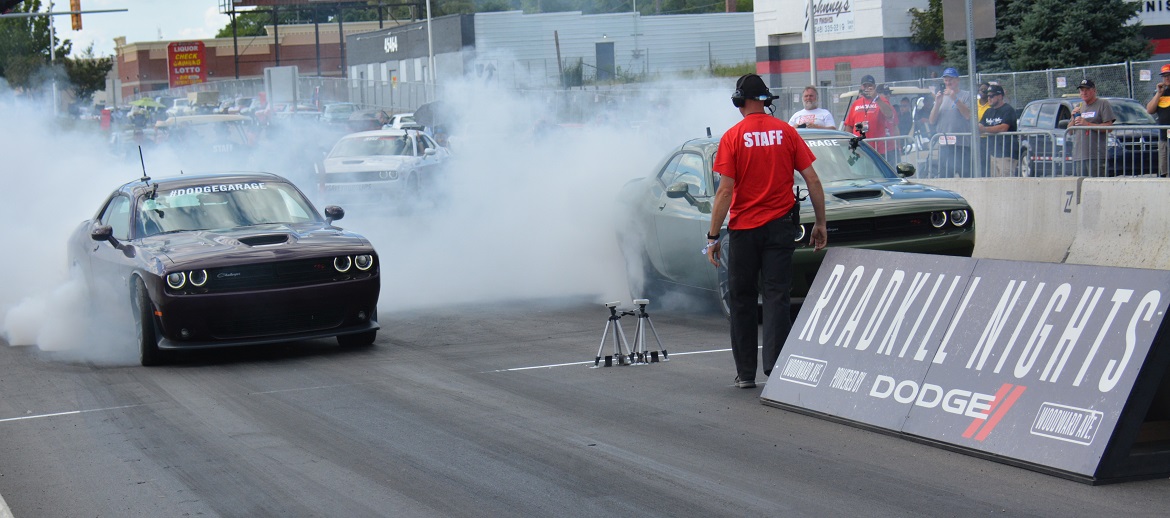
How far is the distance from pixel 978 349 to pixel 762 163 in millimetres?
1809

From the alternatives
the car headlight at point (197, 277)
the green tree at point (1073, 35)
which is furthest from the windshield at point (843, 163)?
the green tree at point (1073, 35)

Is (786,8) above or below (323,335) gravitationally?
above

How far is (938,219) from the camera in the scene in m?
10.4

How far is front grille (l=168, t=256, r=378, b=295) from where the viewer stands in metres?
9.33

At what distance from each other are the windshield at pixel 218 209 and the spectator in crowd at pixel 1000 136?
766 centimetres

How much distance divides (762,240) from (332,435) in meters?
2.59

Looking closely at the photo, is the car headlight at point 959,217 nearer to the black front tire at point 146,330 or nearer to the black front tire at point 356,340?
the black front tire at point 356,340

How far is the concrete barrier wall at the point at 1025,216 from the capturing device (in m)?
12.7

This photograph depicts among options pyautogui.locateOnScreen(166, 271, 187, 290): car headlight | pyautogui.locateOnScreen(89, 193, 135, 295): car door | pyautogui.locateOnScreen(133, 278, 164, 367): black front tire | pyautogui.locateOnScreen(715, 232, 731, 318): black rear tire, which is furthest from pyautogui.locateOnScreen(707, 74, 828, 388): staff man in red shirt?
pyautogui.locateOnScreen(89, 193, 135, 295): car door

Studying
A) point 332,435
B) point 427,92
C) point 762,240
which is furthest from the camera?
point 427,92

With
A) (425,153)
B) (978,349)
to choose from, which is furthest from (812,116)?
(425,153)

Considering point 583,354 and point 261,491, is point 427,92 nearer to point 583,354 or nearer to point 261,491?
point 583,354

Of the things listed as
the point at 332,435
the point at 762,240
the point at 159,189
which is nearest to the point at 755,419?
the point at 762,240

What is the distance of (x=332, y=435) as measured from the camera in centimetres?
686
